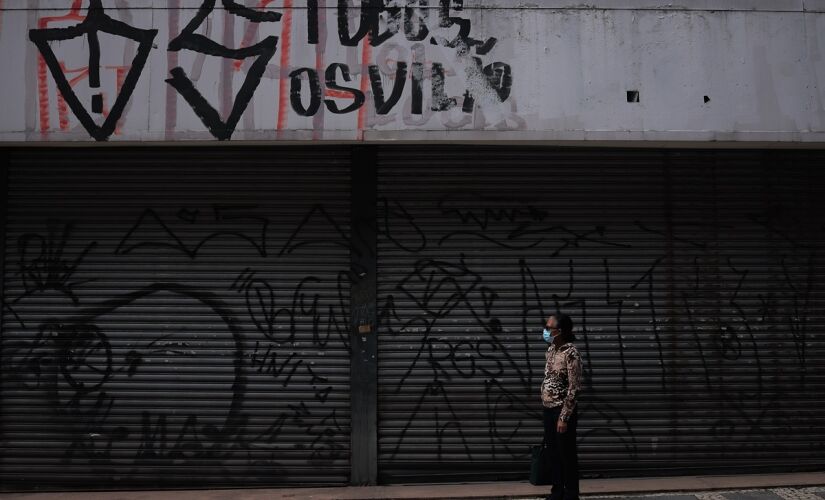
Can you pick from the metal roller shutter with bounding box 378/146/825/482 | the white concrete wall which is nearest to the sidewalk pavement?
the metal roller shutter with bounding box 378/146/825/482

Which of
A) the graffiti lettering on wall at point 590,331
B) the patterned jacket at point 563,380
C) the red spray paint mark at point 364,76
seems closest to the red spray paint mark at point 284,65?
the red spray paint mark at point 364,76

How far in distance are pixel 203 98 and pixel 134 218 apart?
143 cm

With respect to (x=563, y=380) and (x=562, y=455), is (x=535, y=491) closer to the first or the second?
(x=562, y=455)

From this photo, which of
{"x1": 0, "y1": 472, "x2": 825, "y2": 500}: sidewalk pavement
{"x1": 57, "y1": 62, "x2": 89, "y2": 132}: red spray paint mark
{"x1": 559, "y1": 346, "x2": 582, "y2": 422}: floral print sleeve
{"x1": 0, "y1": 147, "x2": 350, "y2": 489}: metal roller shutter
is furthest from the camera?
{"x1": 0, "y1": 147, "x2": 350, "y2": 489}: metal roller shutter

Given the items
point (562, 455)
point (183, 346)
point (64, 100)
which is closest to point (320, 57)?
point (64, 100)

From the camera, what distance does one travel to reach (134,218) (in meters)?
7.24

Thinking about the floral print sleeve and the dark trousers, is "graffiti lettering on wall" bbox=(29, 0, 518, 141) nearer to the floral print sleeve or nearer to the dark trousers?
the floral print sleeve

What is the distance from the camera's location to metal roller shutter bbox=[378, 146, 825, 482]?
23.4 feet

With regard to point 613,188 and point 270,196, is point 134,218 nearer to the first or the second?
point 270,196

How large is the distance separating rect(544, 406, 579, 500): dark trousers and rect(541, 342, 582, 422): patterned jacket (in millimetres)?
82

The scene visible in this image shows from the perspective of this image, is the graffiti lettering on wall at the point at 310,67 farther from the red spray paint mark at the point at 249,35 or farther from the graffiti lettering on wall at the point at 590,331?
the graffiti lettering on wall at the point at 590,331

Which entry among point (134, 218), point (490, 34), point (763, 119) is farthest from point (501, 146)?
point (134, 218)

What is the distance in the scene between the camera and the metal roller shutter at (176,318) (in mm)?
7051

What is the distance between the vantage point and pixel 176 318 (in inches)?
283
